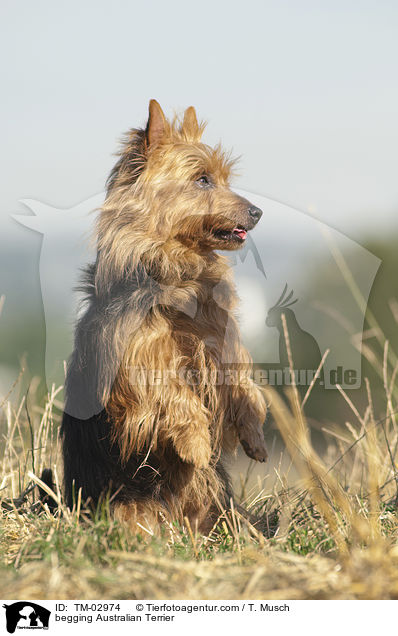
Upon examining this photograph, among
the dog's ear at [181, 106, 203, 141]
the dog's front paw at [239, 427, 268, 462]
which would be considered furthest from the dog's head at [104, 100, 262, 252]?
the dog's front paw at [239, 427, 268, 462]

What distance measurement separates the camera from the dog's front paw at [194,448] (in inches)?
150

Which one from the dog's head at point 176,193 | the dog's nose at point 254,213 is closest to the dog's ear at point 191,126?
the dog's head at point 176,193

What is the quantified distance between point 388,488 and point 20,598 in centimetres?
284

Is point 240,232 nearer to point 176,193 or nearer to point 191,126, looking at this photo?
point 176,193

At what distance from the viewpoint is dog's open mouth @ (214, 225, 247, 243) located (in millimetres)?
4039

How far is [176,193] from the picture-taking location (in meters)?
4.08

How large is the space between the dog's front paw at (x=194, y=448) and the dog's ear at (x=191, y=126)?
185cm

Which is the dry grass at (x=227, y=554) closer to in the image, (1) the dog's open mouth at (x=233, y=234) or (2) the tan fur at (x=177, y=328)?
(2) the tan fur at (x=177, y=328)

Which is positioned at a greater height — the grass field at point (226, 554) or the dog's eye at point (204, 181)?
the dog's eye at point (204, 181)

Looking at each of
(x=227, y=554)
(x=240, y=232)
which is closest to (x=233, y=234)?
(x=240, y=232)

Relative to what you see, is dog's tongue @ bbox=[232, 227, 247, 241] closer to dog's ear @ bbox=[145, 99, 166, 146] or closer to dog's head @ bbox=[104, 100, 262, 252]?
dog's head @ bbox=[104, 100, 262, 252]

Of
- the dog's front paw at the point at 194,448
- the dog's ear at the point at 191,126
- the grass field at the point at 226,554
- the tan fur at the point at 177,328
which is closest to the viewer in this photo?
the grass field at the point at 226,554
